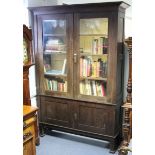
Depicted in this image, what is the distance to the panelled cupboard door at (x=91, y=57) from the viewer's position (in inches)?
115

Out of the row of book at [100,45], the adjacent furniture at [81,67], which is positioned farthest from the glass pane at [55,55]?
the row of book at [100,45]

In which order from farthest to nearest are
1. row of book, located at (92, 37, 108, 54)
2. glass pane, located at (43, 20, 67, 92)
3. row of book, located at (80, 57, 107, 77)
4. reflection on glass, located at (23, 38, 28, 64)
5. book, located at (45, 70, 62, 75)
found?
book, located at (45, 70, 62, 75)
glass pane, located at (43, 20, 67, 92)
row of book, located at (80, 57, 107, 77)
row of book, located at (92, 37, 108, 54)
reflection on glass, located at (23, 38, 28, 64)

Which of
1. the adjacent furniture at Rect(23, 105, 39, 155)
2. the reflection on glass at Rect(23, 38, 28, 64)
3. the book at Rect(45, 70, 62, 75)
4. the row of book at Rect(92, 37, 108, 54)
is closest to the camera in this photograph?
the adjacent furniture at Rect(23, 105, 39, 155)

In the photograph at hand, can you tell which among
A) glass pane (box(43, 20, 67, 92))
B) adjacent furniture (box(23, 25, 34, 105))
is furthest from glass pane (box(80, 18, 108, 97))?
adjacent furniture (box(23, 25, 34, 105))

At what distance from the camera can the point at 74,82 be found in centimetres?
311

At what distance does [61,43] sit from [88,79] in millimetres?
639

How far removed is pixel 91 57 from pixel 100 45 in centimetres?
21

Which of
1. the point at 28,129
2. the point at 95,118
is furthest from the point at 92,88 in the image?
the point at 28,129

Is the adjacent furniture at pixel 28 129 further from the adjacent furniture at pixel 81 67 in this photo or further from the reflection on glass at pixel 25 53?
the adjacent furniture at pixel 81 67

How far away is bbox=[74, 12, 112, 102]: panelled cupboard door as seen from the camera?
292 centimetres

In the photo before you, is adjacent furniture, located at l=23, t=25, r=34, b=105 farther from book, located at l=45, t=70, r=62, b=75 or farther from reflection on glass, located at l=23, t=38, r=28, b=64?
book, located at l=45, t=70, r=62, b=75

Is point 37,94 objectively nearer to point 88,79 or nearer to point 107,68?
point 88,79
